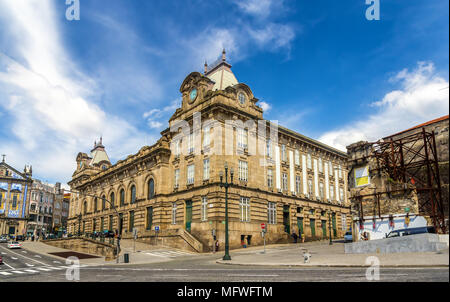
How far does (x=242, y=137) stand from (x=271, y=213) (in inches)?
404

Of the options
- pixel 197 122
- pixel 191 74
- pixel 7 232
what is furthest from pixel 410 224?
pixel 7 232

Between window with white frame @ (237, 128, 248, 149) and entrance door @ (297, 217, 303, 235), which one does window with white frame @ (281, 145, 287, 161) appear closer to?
window with white frame @ (237, 128, 248, 149)

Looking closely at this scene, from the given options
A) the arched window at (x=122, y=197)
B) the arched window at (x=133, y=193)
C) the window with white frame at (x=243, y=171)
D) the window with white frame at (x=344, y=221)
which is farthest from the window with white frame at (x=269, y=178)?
the arched window at (x=122, y=197)

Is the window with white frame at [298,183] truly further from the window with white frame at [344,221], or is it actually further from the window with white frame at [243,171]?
the window with white frame at [344,221]

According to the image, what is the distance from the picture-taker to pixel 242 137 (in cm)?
4244

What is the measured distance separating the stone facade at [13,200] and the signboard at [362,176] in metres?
89.1

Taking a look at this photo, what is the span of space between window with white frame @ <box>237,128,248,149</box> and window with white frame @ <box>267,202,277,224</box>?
27.2 feet

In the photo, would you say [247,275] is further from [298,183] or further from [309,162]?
[309,162]

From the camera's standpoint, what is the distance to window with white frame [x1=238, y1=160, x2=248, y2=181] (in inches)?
1614

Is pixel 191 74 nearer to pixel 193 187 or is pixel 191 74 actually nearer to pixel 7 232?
pixel 193 187

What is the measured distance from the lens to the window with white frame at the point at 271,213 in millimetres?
43438

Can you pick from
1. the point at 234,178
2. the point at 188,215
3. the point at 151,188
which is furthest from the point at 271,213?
the point at 151,188

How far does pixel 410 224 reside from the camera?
2405cm

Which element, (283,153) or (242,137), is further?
(283,153)
